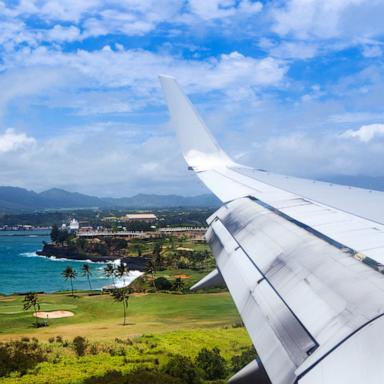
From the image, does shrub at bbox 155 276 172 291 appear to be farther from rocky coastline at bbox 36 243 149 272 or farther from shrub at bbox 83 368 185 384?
rocky coastline at bbox 36 243 149 272

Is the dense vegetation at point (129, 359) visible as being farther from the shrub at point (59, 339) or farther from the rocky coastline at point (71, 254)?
the rocky coastline at point (71, 254)

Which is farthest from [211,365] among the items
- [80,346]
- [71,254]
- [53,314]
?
[71,254]

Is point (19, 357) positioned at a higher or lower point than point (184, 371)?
higher

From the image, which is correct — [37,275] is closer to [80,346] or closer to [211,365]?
[80,346]

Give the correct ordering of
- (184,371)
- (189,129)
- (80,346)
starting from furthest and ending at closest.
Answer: (80,346) < (184,371) < (189,129)

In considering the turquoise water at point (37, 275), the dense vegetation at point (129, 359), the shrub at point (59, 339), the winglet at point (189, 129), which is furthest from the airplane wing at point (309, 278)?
the turquoise water at point (37, 275)
